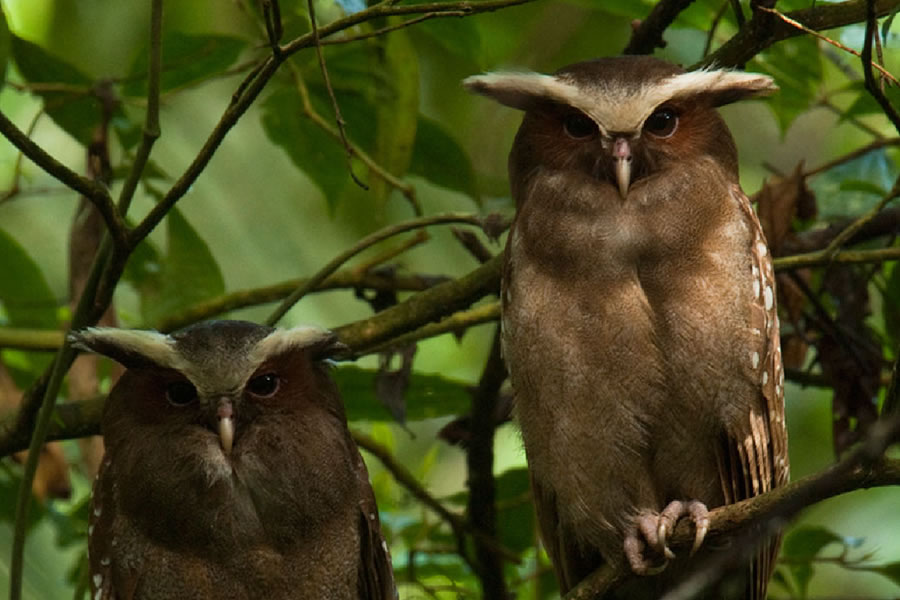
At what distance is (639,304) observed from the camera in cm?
320

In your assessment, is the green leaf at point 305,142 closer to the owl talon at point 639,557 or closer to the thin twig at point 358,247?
the thin twig at point 358,247

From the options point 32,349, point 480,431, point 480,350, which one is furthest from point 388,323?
point 480,350

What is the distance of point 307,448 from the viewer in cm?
322

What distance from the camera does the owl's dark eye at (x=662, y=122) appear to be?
10.6ft

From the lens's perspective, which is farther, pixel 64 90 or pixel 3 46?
pixel 64 90

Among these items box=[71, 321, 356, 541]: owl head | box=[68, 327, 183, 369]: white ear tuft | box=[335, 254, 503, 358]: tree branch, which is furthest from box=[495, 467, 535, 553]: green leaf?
box=[68, 327, 183, 369]: white ear tuft

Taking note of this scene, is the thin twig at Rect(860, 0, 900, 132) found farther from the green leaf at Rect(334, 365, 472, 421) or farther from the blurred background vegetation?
the green leaf at Rect(334, 365, 472, 421)

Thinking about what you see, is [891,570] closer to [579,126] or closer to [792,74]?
[792,74]

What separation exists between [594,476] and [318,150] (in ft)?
3.73

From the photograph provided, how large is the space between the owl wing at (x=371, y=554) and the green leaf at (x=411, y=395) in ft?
1.23

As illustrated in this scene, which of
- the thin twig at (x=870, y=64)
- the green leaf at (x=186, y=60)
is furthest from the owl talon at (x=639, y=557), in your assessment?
the green leaf at (x=186, y=60)

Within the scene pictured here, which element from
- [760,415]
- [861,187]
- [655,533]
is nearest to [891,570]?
[760,415]

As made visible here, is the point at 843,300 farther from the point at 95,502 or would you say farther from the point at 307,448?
the point at 95,502

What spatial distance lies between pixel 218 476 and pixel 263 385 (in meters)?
0.23
